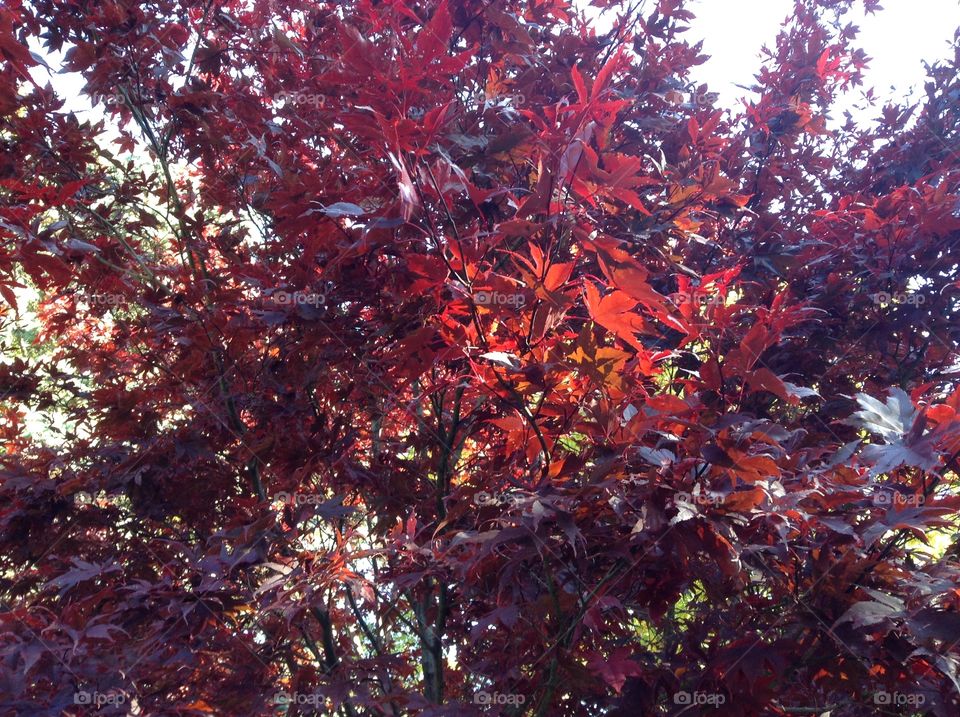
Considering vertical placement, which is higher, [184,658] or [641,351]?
[641,351]

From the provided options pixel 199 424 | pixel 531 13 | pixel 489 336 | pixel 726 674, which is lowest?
pixel 726 674

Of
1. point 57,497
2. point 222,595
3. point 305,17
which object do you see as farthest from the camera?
point 305,17

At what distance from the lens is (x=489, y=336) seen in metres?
1.86

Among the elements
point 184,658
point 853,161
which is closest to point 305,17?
point 184,658

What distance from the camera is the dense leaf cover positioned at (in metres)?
1.51

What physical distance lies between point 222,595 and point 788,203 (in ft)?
11.4

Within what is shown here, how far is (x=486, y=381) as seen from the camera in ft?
5.43

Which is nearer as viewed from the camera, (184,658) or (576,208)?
(576,208)

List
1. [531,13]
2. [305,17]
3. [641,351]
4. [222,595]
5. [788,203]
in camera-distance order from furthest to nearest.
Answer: [788,203] < [305,17] < [531,13] < [222,595] < [641,351]

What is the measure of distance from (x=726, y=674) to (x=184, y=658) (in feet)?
4.79

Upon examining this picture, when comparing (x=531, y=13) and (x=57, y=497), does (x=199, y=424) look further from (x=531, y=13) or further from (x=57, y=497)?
(x=531, y=13)

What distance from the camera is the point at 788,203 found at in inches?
153

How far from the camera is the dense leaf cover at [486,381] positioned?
1511 mm

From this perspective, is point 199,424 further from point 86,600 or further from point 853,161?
point 853,161
